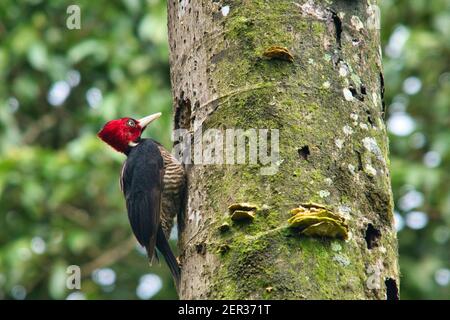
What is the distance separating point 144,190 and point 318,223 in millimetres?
1856

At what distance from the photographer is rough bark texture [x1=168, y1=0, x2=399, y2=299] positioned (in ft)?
9.30

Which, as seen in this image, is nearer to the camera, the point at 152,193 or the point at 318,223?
the point at 318,223

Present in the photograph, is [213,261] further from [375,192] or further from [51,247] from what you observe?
[51,247]

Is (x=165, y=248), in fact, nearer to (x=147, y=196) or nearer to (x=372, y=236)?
(x=147, y=196)

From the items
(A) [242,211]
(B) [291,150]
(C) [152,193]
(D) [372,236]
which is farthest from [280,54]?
(C) [152,193]

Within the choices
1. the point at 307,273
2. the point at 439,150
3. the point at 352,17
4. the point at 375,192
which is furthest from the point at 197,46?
the point at 439,150

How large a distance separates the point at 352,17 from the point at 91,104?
14.9 ft

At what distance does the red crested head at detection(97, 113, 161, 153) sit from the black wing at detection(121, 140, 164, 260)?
0.39 meters

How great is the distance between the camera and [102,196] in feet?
25.0

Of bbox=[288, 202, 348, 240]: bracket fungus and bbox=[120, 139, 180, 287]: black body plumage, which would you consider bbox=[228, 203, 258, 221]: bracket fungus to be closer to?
bbox=[288, 202, 348, 240]: bracket fungus

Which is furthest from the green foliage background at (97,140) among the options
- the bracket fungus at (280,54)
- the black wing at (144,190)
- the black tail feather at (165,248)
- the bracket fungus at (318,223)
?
the bracket fungus at (318,223)

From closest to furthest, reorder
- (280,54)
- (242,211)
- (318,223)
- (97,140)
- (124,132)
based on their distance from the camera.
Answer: (318,223) → (242,211) → (280,54) → (124,132) → (97,140)

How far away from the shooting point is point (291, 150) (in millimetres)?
3053

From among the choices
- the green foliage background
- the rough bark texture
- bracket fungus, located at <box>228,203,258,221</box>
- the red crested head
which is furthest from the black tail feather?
the green foliage background
